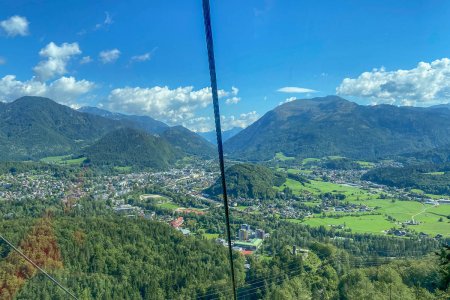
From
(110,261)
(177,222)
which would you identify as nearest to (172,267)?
(110,261)

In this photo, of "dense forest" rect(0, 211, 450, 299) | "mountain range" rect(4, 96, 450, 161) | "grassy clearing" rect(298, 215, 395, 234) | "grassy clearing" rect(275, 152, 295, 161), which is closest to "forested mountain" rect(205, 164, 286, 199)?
"grassy clearing" rect(298, 215, 395, 234)

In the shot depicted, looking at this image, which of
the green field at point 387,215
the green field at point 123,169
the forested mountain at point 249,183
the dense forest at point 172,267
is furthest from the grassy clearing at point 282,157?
the dense forest at point 172,267

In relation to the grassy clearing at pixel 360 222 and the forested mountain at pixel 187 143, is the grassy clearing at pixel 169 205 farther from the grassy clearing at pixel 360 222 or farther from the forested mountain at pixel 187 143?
the forested mountain at pixel 187 143

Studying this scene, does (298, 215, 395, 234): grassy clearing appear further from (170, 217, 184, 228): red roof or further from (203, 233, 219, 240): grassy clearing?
(170, 217, 184, 228): red roof

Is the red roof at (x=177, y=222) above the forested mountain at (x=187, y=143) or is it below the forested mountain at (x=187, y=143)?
below

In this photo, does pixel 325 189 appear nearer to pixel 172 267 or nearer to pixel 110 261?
pixel 172 267
